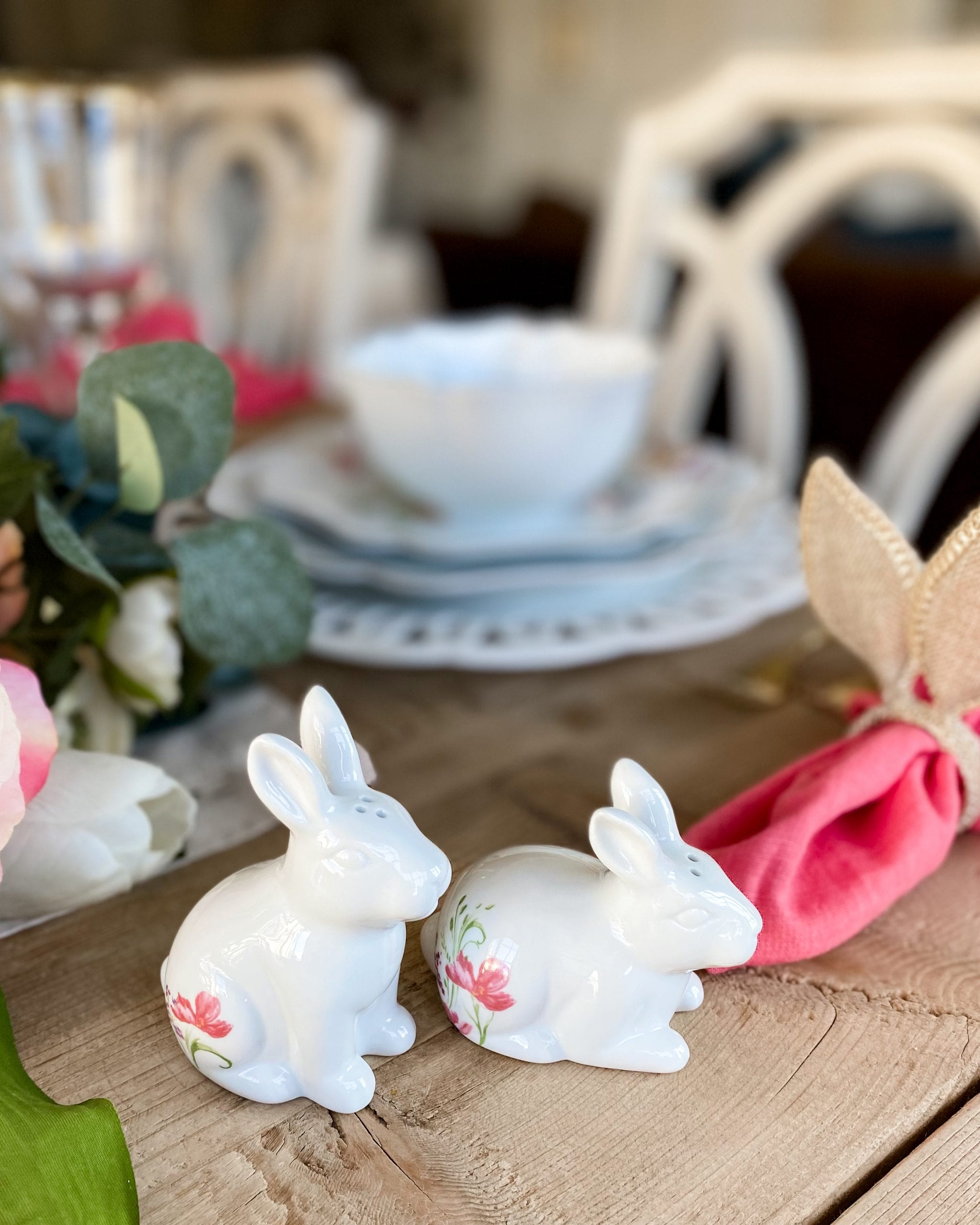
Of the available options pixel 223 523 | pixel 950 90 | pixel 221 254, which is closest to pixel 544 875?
pixel 223 523

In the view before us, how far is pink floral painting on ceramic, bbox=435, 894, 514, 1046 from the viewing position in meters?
0.31

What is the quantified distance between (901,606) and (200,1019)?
0.26 meters

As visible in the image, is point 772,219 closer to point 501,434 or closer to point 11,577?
point 501,434

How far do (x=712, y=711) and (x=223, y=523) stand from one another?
0.24 m

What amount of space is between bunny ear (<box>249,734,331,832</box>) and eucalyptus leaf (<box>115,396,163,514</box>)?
0.17 metres

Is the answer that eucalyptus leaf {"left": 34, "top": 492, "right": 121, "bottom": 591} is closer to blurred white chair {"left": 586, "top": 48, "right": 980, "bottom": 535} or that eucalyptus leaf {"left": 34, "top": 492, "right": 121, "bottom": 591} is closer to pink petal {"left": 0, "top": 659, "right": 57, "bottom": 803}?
pink petal {"left": 0, "top": 659, "right": 57, "bottom": 803}

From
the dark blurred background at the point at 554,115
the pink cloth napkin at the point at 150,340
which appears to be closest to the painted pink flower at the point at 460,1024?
the pink cloth napkin at the point at 150,340

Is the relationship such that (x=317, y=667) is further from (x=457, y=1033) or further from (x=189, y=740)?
(x=457, y=1033)

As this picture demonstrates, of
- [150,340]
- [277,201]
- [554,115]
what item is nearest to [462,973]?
[150,340]

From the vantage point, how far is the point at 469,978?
31cm

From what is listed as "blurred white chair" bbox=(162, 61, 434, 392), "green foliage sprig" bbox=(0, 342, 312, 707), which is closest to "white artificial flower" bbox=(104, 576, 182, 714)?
"green foliage sprig" bbox=(0, 342, 312, 707)

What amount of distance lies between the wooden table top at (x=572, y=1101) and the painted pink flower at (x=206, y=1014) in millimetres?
23

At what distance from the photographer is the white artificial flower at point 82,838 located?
1.17 feet

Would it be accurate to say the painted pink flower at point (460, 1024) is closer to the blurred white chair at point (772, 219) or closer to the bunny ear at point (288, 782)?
the bunny ear at point (288, 782)
